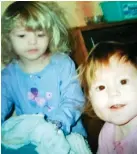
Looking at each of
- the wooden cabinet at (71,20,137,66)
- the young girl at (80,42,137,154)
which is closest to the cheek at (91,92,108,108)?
the young girl at (80,42,137,154)

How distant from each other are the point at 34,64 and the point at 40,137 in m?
0.20

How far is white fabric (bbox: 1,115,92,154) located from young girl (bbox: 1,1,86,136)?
0.03 m

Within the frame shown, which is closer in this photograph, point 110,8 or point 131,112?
point 131,112

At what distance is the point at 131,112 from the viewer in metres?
0.71

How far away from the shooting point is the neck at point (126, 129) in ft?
2.36

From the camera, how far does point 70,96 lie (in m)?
0.75

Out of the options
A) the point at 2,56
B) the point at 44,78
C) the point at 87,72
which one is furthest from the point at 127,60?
the point at 2,56

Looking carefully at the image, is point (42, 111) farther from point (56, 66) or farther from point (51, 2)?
point (51, 2)

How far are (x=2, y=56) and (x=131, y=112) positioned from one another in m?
0.37

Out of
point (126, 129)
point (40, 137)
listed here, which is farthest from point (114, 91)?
point (40, 137)

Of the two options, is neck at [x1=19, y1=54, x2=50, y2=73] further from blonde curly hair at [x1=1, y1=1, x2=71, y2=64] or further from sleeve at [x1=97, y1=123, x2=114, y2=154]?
sleeve at [x1=97, y1=123, x2=114, y2=154]

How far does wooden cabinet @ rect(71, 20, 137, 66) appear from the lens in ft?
2.51

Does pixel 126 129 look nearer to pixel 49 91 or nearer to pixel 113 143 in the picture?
pixel 113 143

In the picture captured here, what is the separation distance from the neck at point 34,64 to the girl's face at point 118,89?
151 mm
